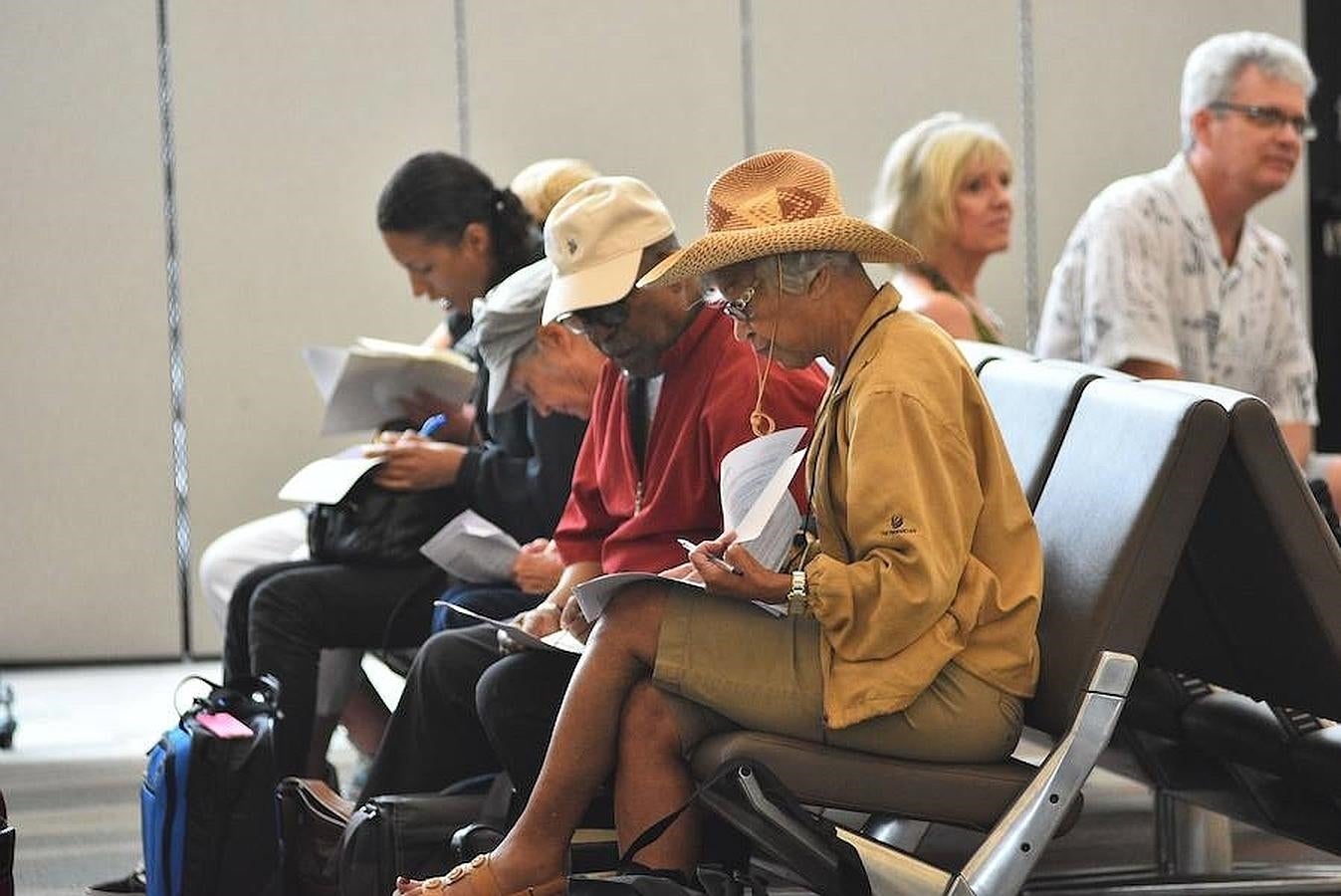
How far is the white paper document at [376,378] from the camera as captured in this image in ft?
13.4

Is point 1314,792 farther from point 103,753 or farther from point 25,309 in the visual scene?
point 25,309

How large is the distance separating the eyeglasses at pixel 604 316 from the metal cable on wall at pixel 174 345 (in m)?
3.66

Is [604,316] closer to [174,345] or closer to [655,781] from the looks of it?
[655,781]

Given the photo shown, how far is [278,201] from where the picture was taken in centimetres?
642

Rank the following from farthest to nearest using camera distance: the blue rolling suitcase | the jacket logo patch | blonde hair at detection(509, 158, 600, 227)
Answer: blonde hair at detection(509, 158, 600, 227), the blue rolling suitcase, the jacket logo patch

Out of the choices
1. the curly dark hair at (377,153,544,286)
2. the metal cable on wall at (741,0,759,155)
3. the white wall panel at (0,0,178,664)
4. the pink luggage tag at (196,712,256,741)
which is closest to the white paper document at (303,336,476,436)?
the curly dark hair at (377,153,544,286)

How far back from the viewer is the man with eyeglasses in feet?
13.4

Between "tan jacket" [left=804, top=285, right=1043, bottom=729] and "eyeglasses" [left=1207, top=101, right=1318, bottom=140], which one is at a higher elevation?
"eyeglasses" [left=1207, top=101, right=1318, bottom=140]

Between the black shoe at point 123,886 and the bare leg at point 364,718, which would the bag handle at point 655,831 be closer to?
the black shoe at point 123,886

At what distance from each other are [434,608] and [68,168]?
3091 mm

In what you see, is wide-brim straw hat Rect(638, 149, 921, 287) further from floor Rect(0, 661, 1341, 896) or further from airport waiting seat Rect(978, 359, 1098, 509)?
floor Rect(0, 661, 1341, 896)

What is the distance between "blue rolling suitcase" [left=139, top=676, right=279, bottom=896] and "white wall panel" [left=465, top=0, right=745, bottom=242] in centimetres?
356

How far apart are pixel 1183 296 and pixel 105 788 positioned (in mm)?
2683

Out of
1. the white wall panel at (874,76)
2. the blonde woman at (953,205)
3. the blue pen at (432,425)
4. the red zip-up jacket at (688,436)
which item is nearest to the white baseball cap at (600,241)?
the red zip-up jacket at (688,436)
